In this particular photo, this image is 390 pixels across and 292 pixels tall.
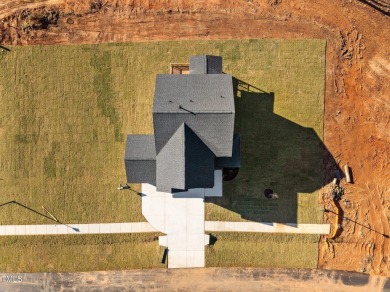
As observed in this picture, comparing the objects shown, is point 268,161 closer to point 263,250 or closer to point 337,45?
point 263,250

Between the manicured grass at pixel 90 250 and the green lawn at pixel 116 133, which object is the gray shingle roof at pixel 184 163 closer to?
the green lawn at pixel 116 133

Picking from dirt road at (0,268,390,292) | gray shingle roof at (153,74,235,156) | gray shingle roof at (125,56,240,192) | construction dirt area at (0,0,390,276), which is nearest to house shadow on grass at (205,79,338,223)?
construction dirt area at (0,0,390,276)

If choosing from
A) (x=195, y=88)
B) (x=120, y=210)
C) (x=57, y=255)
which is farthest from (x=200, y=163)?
(x=57, y=255)

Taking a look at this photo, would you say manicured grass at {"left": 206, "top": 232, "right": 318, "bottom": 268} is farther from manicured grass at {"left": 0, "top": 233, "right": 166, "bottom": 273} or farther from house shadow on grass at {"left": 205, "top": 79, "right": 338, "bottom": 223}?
manicured grass at {"left": 0, "top": 233, "right": 166, "bottom": 273}

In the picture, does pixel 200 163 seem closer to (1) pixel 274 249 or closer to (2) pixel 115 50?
(1) pixel 274 249

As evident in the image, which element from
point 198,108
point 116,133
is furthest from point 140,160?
point 198,108
